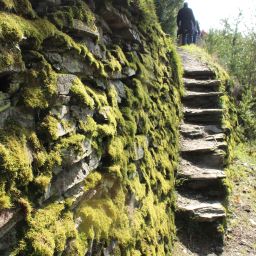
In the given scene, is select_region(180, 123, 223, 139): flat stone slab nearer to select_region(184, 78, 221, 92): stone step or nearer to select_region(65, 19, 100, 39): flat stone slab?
select_region(184, 78, 221, 92): stone step

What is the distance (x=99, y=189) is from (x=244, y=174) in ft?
23.5

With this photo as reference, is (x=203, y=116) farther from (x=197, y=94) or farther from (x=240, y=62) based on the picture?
(x=240, y=62)

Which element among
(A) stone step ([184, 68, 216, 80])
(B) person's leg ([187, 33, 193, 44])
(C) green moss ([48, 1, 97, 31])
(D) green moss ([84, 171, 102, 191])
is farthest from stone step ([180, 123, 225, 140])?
(B) person's leg ([187, 33, 193, 44])

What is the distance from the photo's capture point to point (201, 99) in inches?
455

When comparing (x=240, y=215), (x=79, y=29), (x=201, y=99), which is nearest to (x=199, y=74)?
(x=201, y=99)

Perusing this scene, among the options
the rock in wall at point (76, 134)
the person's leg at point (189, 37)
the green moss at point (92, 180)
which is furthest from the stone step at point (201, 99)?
the green moss at point (92, 180)

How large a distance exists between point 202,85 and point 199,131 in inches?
97.5

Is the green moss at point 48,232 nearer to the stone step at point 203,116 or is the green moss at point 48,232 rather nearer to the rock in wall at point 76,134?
the rock in wall at point 76,134

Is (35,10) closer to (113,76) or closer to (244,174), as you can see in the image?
(113,76)

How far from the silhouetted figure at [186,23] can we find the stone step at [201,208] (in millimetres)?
10543

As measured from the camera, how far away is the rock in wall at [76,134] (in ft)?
9.29

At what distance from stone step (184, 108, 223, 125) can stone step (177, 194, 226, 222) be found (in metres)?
3.19

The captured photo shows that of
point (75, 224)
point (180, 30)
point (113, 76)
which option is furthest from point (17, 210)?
point (180, 30)

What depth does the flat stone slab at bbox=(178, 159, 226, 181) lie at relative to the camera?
27.5 ft
